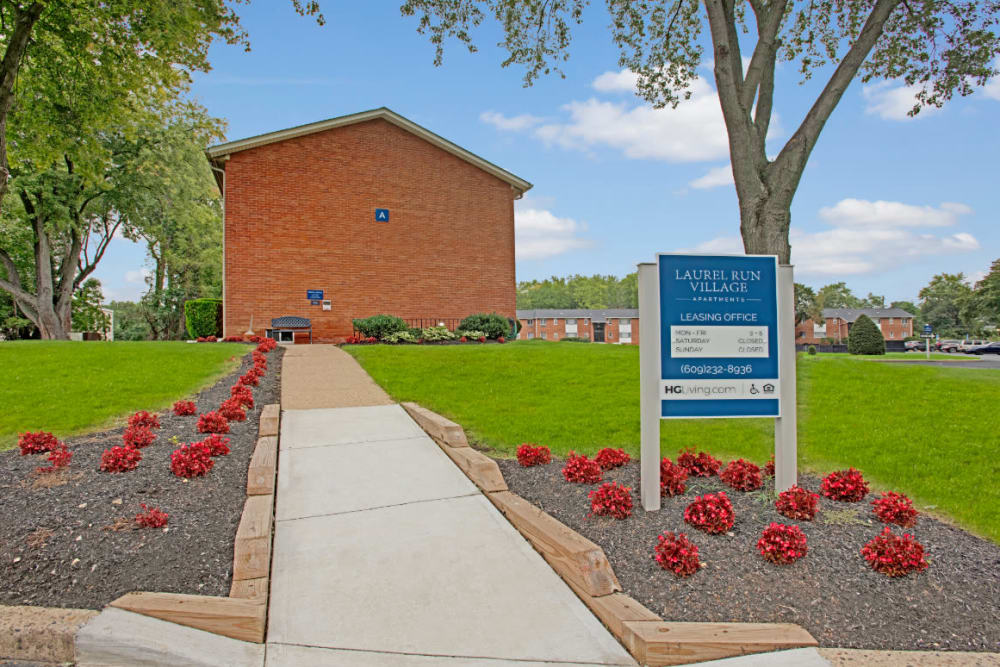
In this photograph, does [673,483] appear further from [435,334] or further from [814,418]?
[435,334]

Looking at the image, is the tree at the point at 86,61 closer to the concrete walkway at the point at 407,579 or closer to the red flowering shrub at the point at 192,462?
the red flowering shrub at the point at 192,462

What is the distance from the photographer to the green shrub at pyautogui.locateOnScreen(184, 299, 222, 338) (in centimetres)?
2022

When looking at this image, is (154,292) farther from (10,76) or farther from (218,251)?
(10,76)

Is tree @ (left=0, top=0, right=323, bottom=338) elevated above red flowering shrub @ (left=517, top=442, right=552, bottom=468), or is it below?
above

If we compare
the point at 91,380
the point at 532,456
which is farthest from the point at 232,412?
the point at 91,380

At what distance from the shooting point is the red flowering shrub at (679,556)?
132 inches

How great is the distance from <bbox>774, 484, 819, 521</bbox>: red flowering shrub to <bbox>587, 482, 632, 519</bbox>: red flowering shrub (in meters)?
1.09

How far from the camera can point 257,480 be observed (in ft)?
15.2

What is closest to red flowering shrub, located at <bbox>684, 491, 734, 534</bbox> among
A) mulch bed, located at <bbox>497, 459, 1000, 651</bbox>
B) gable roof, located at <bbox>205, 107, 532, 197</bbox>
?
mulch bed, located at <bbox>497, 459, 1000, 651</bbox>

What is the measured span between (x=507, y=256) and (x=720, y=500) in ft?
65.4

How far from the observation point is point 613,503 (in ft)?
13.3

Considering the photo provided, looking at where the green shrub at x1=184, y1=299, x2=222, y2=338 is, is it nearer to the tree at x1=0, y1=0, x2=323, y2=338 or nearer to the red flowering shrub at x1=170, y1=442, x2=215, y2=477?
the tree at x1=0, y1=0, x2=323, y2=338

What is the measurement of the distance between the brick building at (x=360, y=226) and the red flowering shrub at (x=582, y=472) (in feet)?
55.8

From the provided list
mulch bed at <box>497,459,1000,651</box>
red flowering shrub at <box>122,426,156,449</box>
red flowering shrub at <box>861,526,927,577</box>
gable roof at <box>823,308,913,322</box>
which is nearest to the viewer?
mulch bed at <box>497,459,1000,651</box>
